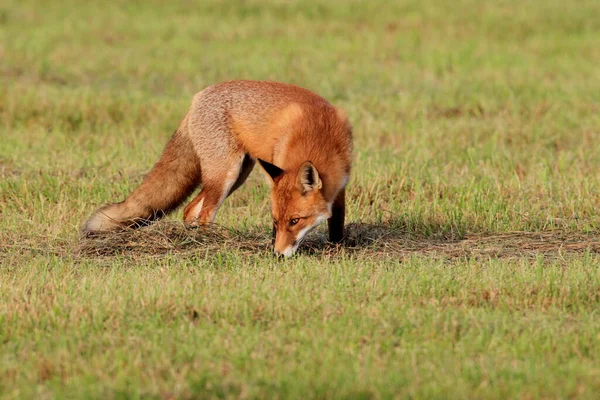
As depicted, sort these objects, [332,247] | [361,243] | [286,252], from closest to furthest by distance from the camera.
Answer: [286,252] < [332,247] < [361,243]

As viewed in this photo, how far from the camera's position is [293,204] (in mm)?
6766

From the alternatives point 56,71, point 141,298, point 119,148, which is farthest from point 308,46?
point 141,298

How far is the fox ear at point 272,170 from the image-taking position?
21.8 feet

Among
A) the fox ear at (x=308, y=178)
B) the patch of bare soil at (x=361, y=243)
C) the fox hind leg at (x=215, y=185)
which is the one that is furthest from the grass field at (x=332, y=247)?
the fox ear at (x=308, y=178)

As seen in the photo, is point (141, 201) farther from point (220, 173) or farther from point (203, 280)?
point (203, 280)

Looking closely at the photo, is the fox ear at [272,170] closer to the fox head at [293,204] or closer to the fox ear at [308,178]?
the fox head at [293,204]

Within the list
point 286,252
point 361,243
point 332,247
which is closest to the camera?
point 286,252

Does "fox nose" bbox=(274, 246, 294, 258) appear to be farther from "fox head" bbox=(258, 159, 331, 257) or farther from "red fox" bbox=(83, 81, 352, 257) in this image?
"red fox" bbox=(83, 81, 352, 257)

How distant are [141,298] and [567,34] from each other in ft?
54.6

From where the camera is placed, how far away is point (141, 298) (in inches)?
223

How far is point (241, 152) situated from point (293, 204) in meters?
1.15

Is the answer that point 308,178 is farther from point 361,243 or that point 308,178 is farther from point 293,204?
point 361,243

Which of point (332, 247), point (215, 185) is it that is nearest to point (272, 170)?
point (215, 185)

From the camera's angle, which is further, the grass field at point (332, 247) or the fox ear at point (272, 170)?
the fox ear at point (272, 170)
